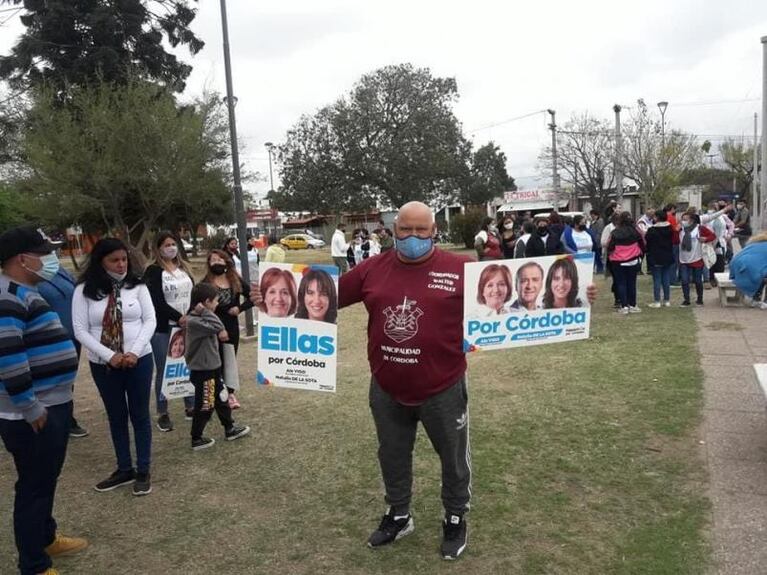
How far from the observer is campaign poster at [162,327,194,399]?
554cm

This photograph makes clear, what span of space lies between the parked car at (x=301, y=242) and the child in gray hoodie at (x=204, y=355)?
45.5 meters

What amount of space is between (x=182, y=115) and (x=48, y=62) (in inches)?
412

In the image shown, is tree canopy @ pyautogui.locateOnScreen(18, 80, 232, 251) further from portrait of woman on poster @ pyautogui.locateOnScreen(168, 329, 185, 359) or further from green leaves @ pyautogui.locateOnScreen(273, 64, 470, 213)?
portrait of woman on poster @ pyautogui.locateOnScreen(168, 329, 185, 359)

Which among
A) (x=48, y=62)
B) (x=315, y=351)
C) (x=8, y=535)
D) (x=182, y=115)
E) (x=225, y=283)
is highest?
(x=48, y=62)

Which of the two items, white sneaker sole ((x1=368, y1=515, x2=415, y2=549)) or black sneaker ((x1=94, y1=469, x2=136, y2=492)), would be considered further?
black sneaker ((x1=94, y1=469, x2=136, y2=492))

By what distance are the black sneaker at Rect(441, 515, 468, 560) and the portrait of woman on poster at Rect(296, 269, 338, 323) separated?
139cm

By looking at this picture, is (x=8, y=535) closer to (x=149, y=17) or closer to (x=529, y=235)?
(x=529, y=235)

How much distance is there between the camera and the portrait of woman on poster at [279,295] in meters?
4.05

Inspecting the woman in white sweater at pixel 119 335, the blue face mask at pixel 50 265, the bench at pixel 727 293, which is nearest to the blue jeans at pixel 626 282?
the bench at pixel 727 293

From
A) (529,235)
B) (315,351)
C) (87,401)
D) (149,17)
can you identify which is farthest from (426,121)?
A: (315,351)

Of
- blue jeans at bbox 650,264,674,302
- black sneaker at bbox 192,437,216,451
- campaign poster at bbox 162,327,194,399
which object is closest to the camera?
black sneaker at bbox 192,437,216,451

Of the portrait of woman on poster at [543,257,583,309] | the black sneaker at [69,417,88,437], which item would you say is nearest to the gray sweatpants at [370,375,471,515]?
the portrait of woman on poster at [543,257,583,309]

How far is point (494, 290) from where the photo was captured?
405 centimetres

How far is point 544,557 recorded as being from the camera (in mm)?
3381
